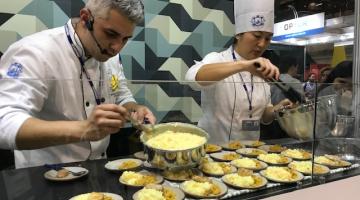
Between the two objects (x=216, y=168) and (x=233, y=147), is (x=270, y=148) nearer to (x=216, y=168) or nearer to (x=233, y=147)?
(x=233, y=147)

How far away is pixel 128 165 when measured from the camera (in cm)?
120

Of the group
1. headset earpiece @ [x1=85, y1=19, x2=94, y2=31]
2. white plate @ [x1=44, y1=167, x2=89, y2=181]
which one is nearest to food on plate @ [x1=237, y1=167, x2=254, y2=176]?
white plate @ [x1=44, y1=167, x2=89, y2=181]

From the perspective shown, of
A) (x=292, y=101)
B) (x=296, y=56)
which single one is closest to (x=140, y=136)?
(x=292, y=101)

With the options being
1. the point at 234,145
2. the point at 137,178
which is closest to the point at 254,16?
the point at 234,145

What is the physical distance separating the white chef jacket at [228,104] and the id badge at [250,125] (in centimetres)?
2

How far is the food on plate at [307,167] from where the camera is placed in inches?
50.5

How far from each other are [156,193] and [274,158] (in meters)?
0.70

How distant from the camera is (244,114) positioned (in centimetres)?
177

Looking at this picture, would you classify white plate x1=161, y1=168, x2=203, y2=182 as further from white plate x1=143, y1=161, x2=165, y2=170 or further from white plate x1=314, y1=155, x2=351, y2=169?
white plate x1=314, y1=155, x2=351, y2=169

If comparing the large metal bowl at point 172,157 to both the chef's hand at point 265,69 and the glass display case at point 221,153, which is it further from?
the chef's hand at point 265,69

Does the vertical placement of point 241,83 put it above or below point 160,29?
below

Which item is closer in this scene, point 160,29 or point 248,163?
point 248,163

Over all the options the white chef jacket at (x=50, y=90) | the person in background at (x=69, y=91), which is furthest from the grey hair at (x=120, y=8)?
the white chef jacket at (x=50, y=90)

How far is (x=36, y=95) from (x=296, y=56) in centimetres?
432
